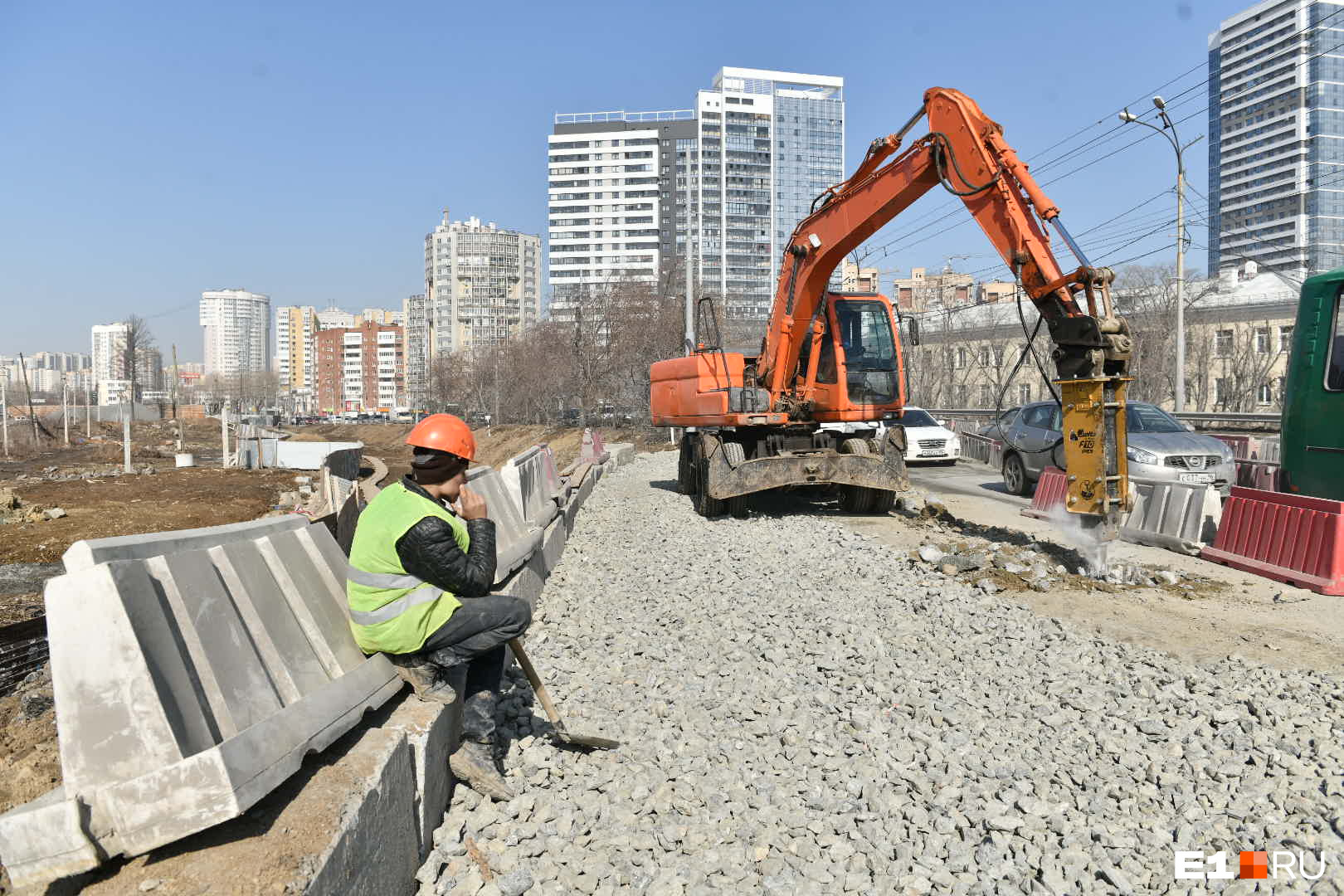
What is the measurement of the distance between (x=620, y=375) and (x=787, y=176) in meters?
112

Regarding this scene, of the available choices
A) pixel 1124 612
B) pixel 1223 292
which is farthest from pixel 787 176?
pixel 1124 612

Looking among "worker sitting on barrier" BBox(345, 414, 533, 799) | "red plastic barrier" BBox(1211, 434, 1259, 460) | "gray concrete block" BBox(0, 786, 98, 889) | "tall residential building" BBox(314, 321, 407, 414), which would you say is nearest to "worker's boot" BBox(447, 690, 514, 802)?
"worker sitting on barrier" BBox(345, 414, 533, 799)

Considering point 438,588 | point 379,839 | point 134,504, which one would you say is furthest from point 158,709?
point 134,504

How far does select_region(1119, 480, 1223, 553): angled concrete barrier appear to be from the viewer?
10.9 meters

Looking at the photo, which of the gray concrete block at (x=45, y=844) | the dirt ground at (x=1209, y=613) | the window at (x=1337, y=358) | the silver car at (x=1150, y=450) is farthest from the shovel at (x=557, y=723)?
the silver car at (x=1150, y=450)

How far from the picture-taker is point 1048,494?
1395cm

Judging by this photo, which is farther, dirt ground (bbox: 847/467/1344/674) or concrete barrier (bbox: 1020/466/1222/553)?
concrete barrier (bbox: 1020/466/1222/553)

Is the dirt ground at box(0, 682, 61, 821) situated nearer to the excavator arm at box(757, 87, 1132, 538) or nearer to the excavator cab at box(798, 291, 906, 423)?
the excavator arm at box(757, 87, 1132, 538)

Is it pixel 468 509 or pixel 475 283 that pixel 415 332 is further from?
pixel 468 509

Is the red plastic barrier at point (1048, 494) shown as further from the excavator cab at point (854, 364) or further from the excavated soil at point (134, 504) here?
the excavated soil at point (134, 504)

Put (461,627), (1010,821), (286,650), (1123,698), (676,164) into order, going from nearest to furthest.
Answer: (286,650) → (1010,821) → (461,627) → (1123,698) → (676,164)

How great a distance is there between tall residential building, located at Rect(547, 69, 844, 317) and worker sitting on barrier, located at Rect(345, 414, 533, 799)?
14007 cm

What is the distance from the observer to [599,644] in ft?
23.9

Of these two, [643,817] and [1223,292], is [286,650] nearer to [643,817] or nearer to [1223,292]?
[643,817]
